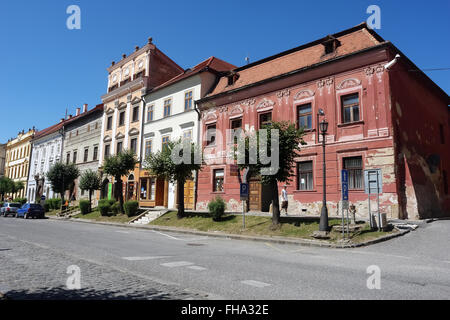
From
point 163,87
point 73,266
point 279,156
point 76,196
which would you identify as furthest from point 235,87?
point 76,196

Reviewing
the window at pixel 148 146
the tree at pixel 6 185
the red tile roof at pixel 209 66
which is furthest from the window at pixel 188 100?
the tree at pixel 6 185

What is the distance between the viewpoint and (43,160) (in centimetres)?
5284

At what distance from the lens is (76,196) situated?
41.8 metres

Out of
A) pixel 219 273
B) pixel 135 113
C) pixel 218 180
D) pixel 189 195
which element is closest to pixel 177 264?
pixel 219 273

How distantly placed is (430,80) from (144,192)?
25397mm

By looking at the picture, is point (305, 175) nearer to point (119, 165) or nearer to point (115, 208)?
point (119, 165)

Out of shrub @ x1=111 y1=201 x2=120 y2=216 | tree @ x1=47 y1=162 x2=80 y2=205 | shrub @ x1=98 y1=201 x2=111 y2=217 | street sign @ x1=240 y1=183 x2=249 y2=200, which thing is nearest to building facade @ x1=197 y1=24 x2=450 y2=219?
street sign @ x1=240 y1=183 x2=249 y2=200

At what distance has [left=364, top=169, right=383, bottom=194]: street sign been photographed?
46.5 ft

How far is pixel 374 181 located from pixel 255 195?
1042cm

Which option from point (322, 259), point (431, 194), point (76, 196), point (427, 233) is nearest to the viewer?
point (322, 259)

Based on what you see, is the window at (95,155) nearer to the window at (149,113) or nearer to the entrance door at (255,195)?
the window at (149,113)

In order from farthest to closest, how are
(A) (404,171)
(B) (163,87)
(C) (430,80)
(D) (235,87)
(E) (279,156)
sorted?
(B) (163,87), (D) (235,87), (C) (430,80), (A) (404,171), (E) (279,156)

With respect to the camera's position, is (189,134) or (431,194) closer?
(431,194)
